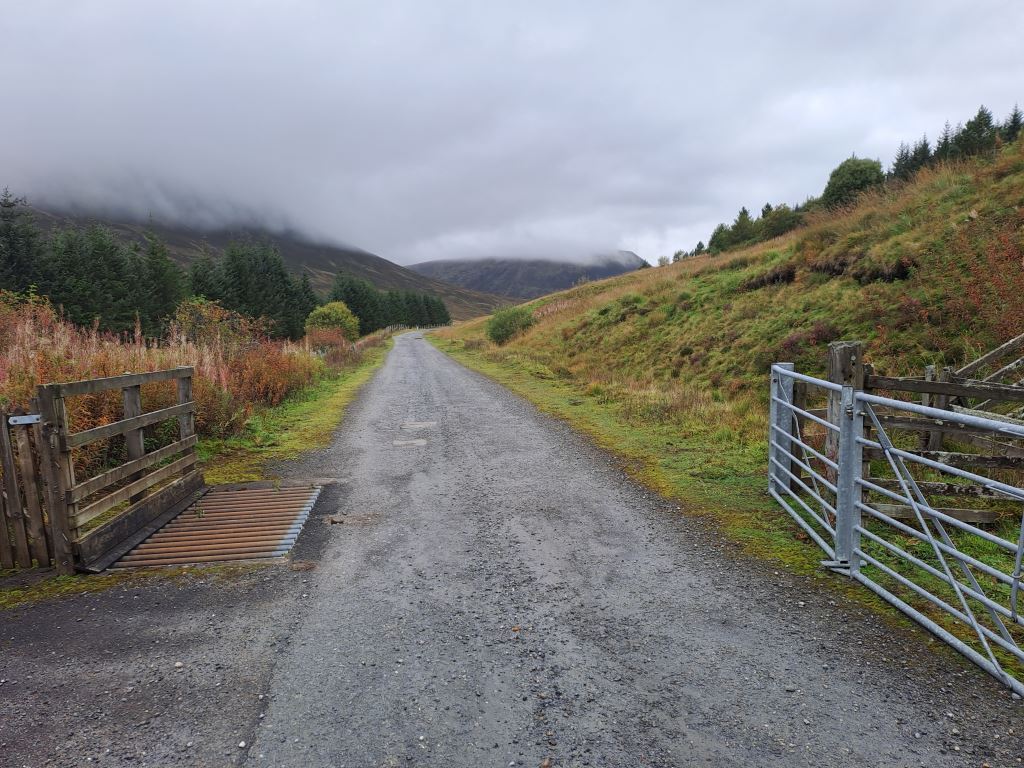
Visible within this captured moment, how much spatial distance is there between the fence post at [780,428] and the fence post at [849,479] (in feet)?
5.26

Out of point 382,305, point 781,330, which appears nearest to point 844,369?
point 781,330

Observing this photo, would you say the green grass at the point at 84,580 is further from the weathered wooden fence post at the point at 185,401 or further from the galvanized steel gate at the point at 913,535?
the galvanized steel gate at the point at 913,535

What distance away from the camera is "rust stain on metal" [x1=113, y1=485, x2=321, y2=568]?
4.94m

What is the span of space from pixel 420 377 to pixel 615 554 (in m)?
16.5

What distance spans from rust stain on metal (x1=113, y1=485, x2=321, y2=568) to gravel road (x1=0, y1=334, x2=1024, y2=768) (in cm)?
39

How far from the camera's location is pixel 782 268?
17.8m

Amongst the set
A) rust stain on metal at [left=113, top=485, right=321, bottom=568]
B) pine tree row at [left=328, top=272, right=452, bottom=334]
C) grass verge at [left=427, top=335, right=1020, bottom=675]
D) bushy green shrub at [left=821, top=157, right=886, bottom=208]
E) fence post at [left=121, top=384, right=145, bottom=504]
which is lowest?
grass verge at [left=427, top=335, right=1020, bottom=675]

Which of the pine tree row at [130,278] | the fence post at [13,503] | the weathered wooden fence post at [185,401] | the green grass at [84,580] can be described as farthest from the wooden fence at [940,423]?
the pine tree row at [130,278]

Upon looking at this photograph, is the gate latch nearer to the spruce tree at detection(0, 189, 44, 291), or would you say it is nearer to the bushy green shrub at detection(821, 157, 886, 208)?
the bushy green shrub at detection(821, 157, 886, 208)

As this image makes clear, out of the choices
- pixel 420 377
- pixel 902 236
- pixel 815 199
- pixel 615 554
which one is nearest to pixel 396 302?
pixel 815 199

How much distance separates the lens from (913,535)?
4.02 m

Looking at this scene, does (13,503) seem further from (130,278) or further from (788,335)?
(130,278)

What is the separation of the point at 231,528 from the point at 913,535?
19.5ft

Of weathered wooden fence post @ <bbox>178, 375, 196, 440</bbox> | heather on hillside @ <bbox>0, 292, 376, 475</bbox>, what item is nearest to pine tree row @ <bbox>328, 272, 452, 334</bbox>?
heather on hillside @ <bbox>0, 292, 376, 475</bbox>
